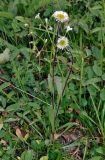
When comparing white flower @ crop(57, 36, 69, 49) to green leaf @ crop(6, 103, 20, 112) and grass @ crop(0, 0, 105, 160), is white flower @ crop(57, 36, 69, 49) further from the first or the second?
green leaf @ crop(6, 103, 20, 112)

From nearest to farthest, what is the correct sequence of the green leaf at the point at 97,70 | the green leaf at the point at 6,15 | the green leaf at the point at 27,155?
the green leaf at the point at 27,155, the green leaf at the point at 97,70, the green leaf at the point at 6,15

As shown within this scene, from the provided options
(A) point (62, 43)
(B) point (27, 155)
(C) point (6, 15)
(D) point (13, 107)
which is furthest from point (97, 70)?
(C) point (6, 15)

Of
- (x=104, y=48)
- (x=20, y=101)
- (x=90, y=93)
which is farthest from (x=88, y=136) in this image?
(x=104, y=48)

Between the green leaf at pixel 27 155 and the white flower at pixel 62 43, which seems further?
the white flower at pixel 62 43

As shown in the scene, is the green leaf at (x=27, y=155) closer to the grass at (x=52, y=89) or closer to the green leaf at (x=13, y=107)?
the grass at (x=52, y=89)

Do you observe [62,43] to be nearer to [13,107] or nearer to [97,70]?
[97,70]

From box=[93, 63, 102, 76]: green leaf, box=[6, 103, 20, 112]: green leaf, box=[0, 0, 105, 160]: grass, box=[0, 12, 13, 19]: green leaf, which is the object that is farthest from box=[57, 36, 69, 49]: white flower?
box=[0, 12, 13, 19]: green leaf

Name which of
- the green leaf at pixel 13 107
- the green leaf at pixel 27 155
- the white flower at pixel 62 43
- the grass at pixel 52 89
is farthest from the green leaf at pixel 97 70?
the green leaf at pixel 27 155

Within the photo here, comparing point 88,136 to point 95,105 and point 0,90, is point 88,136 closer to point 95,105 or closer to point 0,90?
point 95,105
